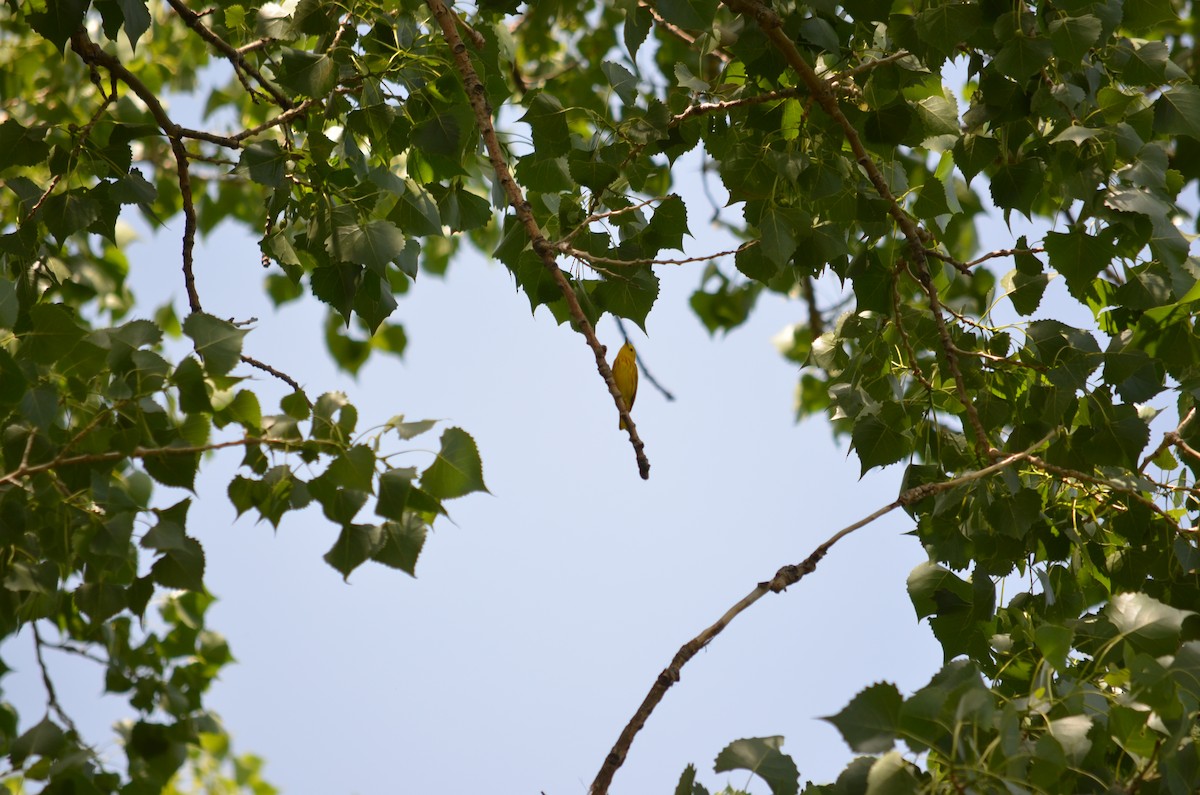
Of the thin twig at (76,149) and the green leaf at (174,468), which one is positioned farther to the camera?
the thin twig at (76,149)

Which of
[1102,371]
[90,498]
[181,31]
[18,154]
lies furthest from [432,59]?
[181,31]

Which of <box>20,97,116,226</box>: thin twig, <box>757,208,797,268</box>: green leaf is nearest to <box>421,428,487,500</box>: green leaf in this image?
<box>757,208,797,268</box>: green leaf

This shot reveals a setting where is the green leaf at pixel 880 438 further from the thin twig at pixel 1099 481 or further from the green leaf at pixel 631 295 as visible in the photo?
the green leaf at pixel 631 295

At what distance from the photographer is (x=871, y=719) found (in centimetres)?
95

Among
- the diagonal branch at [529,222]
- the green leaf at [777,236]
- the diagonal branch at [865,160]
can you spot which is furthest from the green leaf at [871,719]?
the green leaf at [777,236]

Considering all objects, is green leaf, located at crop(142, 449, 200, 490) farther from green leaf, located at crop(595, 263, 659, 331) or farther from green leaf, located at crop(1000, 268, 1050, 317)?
green leaf, located at crop(1000, 268, 1050, 317)

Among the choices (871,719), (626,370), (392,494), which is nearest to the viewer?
(871,719)

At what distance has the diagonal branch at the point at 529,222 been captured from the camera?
104 cm

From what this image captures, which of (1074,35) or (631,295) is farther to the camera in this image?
(631,295)

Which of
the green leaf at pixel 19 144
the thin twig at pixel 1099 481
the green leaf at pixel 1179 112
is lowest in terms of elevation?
the thin twig at pixel 1099 481

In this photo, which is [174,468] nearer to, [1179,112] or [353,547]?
[353,547]

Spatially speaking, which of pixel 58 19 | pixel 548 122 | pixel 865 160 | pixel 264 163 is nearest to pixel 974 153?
pixel 865 160

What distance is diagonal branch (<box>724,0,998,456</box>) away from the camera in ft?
4.39

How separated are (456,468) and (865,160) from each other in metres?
0.69
